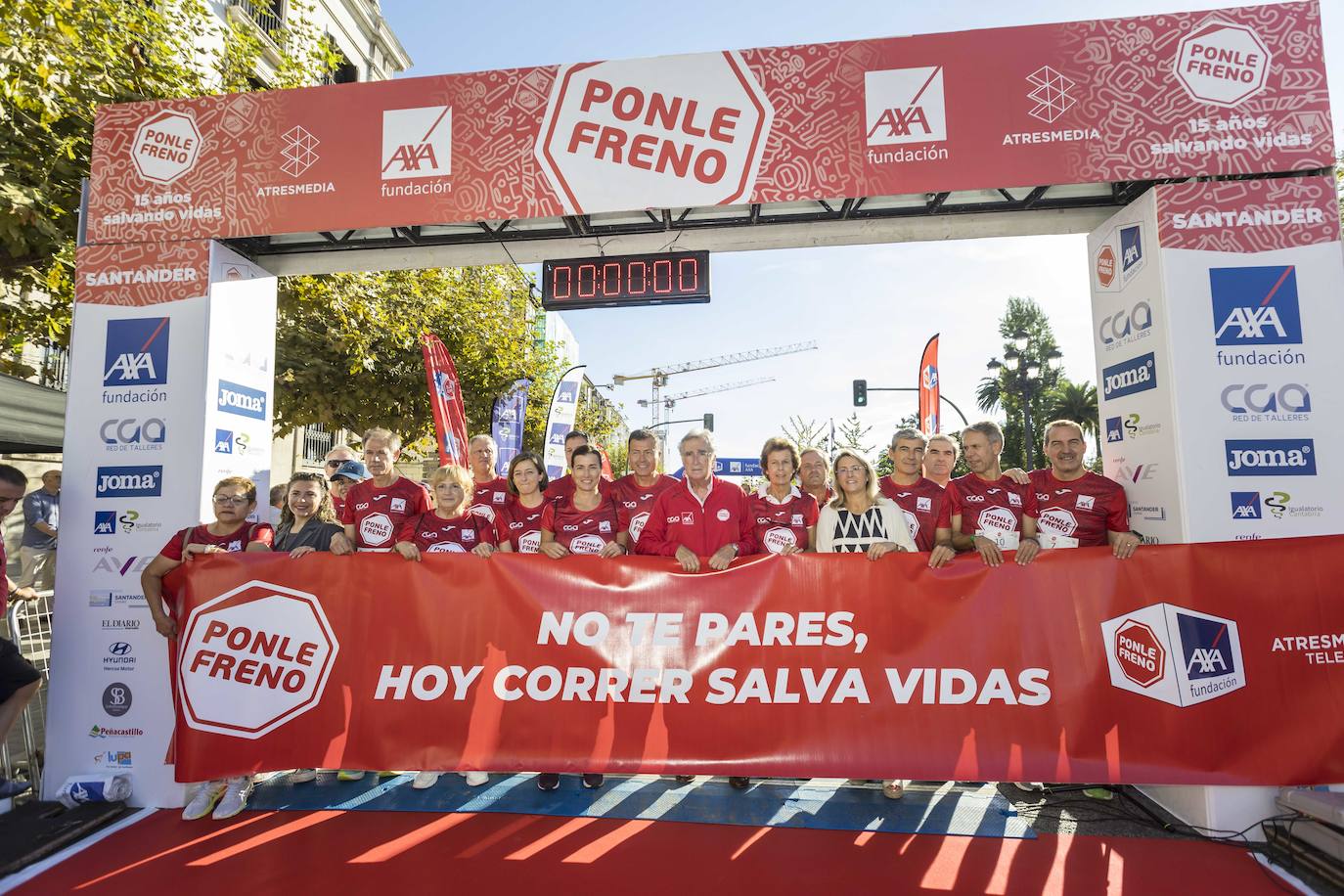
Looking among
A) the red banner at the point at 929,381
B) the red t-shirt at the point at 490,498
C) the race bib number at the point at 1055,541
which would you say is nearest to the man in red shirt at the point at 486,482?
the red t-shirt at the point at 490,498

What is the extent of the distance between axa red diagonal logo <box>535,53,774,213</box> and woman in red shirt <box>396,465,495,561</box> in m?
1.90

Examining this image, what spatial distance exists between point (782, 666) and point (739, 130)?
3223 millimetres

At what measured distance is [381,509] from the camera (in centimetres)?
455

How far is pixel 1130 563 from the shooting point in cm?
359

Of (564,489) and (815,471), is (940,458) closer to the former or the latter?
(815,471)

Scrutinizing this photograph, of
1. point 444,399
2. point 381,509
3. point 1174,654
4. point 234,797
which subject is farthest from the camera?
point 444,399

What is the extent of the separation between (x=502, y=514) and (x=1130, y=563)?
3.97 m

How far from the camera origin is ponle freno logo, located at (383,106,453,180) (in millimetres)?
4500

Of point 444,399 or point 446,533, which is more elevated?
point 444,399

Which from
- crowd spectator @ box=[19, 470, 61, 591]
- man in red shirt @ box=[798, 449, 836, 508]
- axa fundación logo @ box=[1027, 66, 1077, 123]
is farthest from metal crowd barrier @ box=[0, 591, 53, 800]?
axa fundación logo @ box=[1027, 66, 1077, 123]

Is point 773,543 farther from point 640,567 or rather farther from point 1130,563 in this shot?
point 1130,563

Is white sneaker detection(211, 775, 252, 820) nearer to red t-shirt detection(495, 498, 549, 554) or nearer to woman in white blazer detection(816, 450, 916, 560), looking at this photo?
red t-shirt detection(495, 498, 549, 554)

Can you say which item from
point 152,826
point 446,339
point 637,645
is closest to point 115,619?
point 152,826

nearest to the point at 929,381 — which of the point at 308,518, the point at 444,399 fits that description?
the point at 444,399
